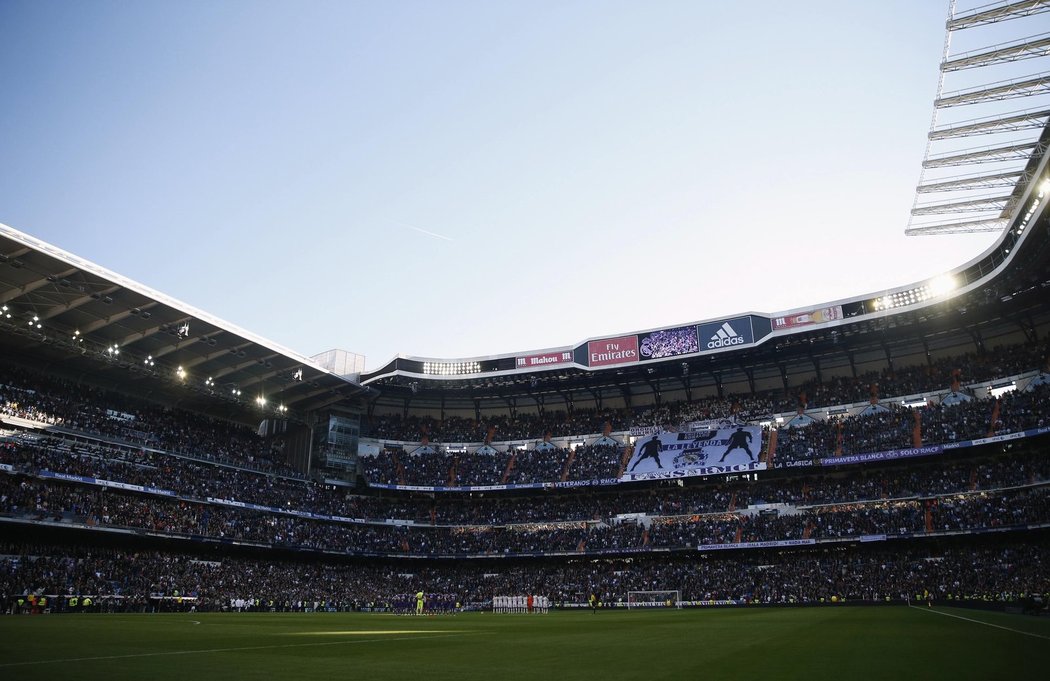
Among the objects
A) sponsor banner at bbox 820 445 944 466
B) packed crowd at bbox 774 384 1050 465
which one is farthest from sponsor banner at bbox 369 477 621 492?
sponsor banner at bbox 820 445 944 466

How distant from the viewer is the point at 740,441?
5850cm

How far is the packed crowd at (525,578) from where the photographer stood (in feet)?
126

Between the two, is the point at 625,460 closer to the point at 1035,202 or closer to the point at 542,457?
the point at 542,457

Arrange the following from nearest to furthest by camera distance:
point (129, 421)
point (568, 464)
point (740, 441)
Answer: point (129, 421), point (740, 441), point (568, 464)

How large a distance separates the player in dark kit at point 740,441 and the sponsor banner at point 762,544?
313 inches

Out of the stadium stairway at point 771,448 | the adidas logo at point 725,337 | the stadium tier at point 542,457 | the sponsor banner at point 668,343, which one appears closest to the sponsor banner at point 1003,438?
the stadium tier at point 542,457

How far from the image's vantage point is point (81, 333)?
4628 centimetres

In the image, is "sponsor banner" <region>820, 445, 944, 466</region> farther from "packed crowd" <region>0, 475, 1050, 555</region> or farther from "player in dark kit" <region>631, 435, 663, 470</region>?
"player in dark kit" <region>631, 435, 663, 470</region>

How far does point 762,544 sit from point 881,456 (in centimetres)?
1136

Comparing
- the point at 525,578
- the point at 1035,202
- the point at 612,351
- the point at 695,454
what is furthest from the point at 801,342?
the point at 525,578

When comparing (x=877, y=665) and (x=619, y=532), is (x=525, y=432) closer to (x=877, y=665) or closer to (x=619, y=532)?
(x=619, y=532)

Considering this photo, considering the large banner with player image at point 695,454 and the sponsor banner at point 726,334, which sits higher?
the sponsor banner at point 726,334

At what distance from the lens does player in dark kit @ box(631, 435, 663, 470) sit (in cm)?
6050

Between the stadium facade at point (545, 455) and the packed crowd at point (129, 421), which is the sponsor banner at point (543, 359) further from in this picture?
the packed crowd at point (129, 421)
